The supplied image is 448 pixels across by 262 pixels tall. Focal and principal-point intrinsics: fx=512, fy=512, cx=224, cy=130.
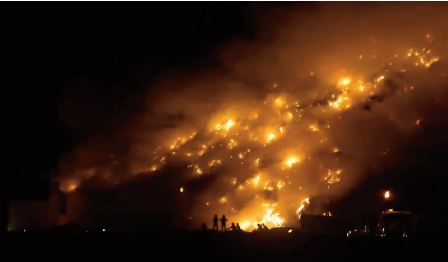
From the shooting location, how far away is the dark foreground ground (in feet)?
40.4

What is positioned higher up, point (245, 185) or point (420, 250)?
point (245, 185)

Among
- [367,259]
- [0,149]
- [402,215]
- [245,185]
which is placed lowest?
[367,259]

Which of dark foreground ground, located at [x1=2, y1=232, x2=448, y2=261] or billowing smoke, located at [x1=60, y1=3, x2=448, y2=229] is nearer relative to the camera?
dark foreground ground, located at [x1=2, y1=232, x2=448, y2=261]

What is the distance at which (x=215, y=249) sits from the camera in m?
13.3

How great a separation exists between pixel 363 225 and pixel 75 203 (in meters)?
15.4

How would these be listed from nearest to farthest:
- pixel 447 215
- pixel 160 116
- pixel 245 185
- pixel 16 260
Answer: pixel 16 260 → pixel 447 215 → pixel 245 185 → pixel 160 116

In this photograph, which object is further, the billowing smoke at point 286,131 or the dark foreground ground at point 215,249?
the billowing smoke at point 286,131

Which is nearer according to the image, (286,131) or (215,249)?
(215,249)

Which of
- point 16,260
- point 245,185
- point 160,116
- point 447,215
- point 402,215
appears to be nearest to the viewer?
point 16,260

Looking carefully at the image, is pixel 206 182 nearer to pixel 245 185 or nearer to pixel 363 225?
pixel 245 185

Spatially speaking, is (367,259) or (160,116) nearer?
(367,259)

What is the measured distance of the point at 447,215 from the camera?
23.2m

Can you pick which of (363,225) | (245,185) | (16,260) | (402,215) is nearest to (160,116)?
(245,185)

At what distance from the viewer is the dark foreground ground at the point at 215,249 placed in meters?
12.3
